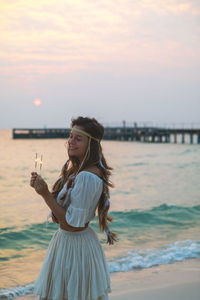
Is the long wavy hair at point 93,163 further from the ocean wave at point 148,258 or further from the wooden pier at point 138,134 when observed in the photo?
the wooden pier at point 138,134

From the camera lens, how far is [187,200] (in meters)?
15.4

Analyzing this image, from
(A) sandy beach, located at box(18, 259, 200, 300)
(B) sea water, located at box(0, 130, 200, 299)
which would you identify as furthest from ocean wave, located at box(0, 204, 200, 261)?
(A) sandy beach, located at box(18, 259, 200, 300)

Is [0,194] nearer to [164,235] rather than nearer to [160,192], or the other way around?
[160,192]

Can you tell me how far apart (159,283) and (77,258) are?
3095 millimetres

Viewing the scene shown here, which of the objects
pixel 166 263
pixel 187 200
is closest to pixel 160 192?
pixel 187 200

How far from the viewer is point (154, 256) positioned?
6.75 m

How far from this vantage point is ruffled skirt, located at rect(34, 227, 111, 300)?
2434 millimetres

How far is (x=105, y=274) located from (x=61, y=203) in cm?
54

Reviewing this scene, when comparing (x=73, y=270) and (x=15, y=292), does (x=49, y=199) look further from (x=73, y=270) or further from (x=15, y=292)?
(x=15, y=292)

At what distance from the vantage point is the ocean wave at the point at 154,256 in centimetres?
614

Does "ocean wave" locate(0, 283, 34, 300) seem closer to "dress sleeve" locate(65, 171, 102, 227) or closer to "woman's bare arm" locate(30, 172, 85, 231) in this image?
"woman's bare arm" locate(30, 172, 85, 231)

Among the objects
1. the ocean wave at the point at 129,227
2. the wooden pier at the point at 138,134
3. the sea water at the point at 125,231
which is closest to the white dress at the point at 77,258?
the sea water at the point at 125,231

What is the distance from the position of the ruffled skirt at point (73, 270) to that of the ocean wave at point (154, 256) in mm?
3540

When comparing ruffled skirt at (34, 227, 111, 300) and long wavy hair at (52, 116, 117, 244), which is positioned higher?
long wavy hair at (52, 116, 117, 244)
